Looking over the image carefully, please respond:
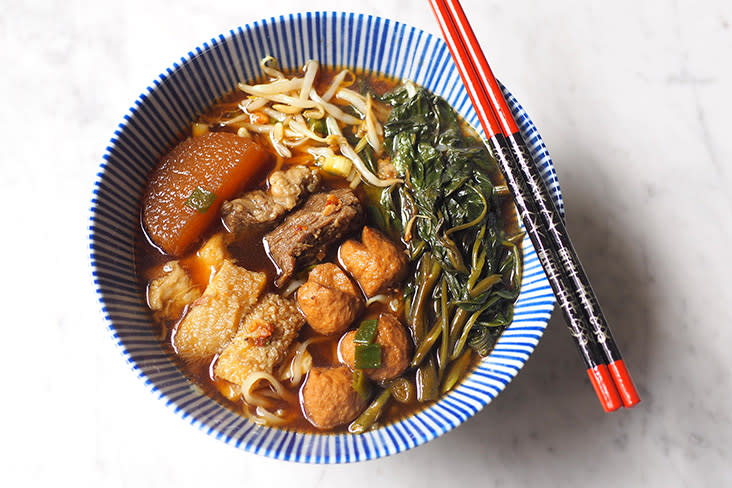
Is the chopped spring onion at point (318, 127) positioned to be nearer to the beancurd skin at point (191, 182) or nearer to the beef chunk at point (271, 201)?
the beef chunk at point (271, 201)

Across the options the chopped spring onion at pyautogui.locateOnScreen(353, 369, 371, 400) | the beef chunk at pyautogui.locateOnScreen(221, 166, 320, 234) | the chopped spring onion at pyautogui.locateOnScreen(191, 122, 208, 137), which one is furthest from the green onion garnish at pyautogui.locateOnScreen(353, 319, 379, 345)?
the chopped spring onion at pyautogui.locateOnScreen(191, 122, 208, 137)

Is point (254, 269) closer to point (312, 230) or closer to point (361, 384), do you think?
point (312, 230)

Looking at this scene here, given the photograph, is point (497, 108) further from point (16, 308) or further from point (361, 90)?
point (16, 308)

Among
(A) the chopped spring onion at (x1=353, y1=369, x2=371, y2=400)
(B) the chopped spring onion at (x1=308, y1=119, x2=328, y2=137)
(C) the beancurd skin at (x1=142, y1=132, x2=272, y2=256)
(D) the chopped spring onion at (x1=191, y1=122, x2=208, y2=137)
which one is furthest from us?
(B) the chopped spring onion at (x1=308, y1=119, x2=328, y2=137)

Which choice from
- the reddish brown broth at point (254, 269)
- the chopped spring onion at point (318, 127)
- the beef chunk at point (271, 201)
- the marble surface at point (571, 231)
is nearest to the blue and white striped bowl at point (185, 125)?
the reddish brown broth at point (254, 269)

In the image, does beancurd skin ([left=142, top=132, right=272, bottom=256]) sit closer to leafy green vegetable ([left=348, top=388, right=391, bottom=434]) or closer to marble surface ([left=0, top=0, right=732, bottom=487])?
marble surface ([left=0, top=0, right=732, bottom=487])

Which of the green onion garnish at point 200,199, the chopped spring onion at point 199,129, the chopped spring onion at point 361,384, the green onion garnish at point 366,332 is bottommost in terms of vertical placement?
the chopped spring onion at point 361,384
